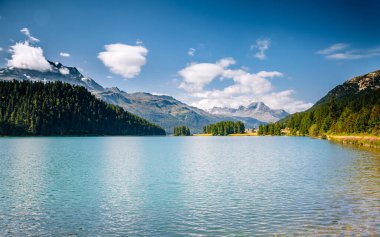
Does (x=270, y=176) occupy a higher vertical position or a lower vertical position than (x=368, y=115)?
lower

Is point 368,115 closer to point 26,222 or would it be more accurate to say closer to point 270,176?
point 270,176

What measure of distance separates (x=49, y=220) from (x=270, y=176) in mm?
32417

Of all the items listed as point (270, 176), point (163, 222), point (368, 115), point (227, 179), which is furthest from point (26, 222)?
point (368, 115)

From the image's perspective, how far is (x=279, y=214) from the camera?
89.9 feet

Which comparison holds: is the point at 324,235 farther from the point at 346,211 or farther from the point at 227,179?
the point at 227,179

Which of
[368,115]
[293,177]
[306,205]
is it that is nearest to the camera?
[306,205]

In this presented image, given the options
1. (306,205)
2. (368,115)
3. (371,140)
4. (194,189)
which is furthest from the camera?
(368,115)

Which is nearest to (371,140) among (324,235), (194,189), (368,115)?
(368,115)

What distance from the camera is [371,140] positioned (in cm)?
11175

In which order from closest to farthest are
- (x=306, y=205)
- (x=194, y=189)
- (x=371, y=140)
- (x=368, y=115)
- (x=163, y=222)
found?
(x=163, y=222)
(x=306, y=205)
(x=194, y=189)
(x=371, y=140)
(x=368, y=115)

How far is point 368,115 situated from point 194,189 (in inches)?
5234

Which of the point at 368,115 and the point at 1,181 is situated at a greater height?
the point at 368,115

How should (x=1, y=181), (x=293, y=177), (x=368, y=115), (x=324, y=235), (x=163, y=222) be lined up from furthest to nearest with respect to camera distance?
(x=368, y=115), (x=293, y=177), (x=1, y=181), (x=163, y=222), (x=324, y=235)

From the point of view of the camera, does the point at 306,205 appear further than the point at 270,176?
No
